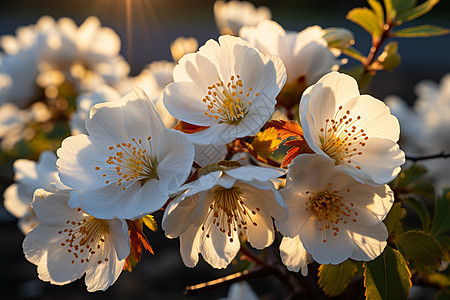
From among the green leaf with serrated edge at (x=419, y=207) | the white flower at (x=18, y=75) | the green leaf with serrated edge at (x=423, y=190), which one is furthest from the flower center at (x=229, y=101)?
the white flower at (x=18, y=75)

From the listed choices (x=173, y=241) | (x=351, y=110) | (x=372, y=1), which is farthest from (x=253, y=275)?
(x=173, y=241)

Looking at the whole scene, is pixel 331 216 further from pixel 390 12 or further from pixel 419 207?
pixel 390 12

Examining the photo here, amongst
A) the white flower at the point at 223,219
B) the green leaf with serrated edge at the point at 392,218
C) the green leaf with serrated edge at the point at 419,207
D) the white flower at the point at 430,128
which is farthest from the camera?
the white flower at the point at 430,128

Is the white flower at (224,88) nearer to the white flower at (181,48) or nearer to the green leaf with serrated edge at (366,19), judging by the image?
the green leaf with serrated edge at (366,19)

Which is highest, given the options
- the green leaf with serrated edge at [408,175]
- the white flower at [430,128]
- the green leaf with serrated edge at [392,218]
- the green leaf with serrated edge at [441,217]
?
the green leaf with serrated edge at [392,218]

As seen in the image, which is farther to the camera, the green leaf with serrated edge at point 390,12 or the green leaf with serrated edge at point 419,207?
the green leaf with serrated edge at point 390,12

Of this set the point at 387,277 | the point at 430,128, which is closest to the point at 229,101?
the point at 387,277
